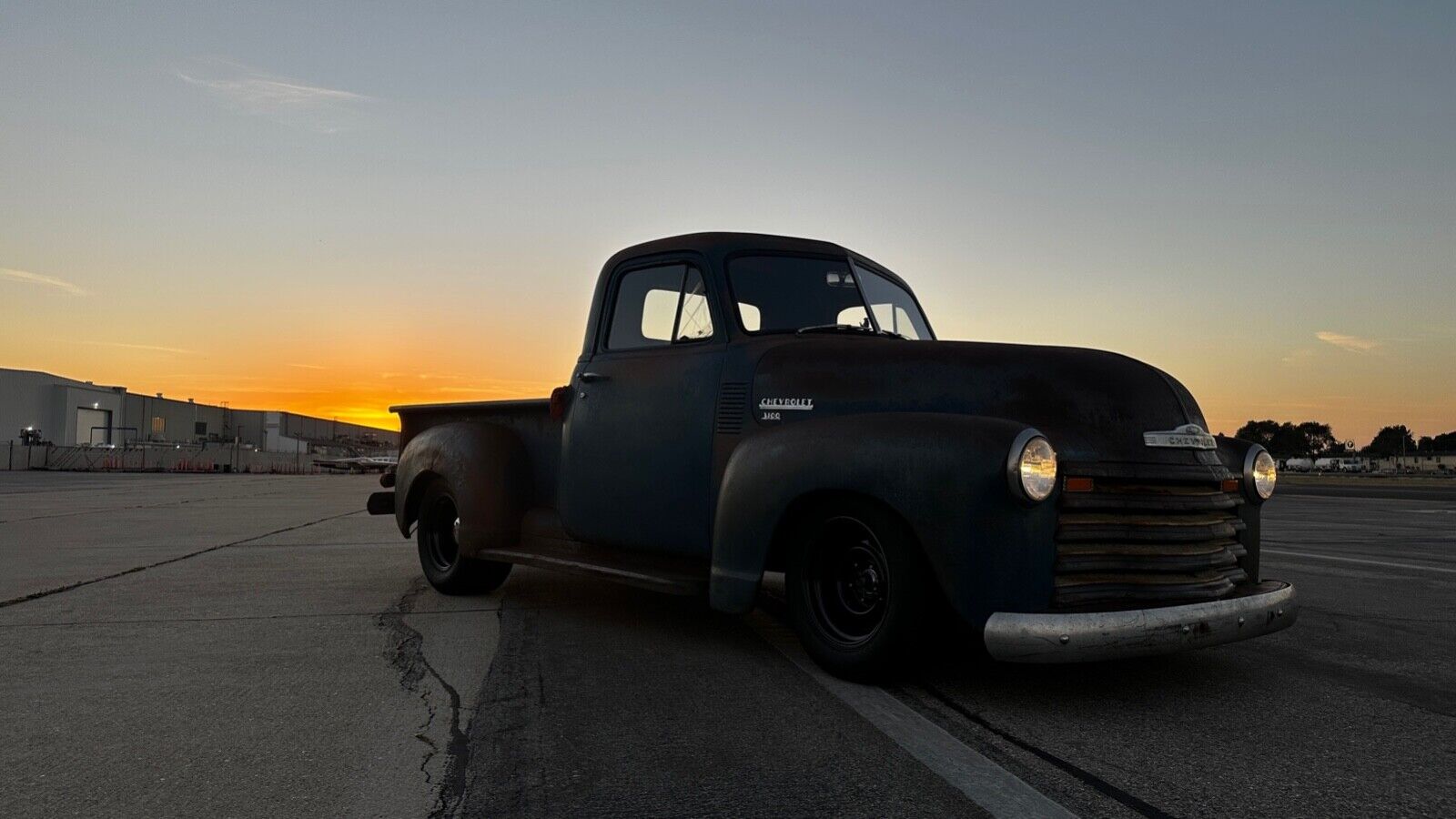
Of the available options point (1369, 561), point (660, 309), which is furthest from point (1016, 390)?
point (1369, 561)

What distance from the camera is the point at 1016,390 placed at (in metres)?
4.17

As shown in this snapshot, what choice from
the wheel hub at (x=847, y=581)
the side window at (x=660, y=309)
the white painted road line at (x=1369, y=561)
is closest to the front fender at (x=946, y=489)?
the wheel hub at (x=847, y=581)

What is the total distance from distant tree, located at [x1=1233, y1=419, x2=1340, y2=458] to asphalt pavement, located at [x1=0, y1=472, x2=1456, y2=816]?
165 m

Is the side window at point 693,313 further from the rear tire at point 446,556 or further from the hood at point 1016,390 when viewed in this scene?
the rear tire at point 446,556

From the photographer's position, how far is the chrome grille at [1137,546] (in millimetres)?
3803

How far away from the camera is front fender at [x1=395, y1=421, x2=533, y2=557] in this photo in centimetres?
A: 644

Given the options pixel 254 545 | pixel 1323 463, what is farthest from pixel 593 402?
pixel 1323 463

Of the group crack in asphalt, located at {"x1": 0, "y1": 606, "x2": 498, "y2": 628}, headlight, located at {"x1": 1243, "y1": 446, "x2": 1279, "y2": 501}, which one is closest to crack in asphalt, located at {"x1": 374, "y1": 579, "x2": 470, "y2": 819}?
crack in asphalt, located at {"x1": 0, "y1": 606, "x2": 498, "y2": 628}

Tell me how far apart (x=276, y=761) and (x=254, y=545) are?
8.77 metres

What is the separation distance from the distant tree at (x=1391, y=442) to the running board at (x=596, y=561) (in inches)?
7709

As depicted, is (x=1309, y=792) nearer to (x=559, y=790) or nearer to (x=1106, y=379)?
(x=1106, y=379)

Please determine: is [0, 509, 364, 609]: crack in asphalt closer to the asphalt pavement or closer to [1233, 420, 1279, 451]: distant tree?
the asphalt pavement

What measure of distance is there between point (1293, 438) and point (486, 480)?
19681cm

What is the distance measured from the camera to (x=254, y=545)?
11195mm
